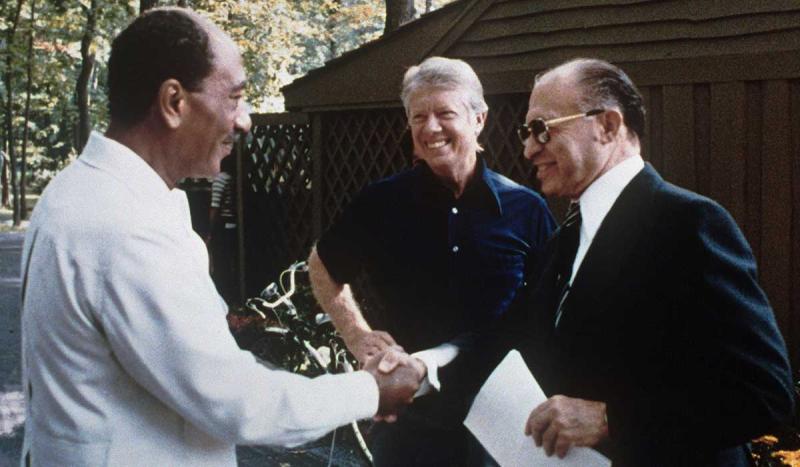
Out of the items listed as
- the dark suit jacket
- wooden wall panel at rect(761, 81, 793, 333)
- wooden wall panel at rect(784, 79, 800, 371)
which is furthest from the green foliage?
the dark suit jacket

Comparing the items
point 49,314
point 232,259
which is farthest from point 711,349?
point 232,259

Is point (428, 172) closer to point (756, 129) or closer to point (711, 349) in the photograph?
point (711, 349)

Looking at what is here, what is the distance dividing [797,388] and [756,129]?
1971 mm

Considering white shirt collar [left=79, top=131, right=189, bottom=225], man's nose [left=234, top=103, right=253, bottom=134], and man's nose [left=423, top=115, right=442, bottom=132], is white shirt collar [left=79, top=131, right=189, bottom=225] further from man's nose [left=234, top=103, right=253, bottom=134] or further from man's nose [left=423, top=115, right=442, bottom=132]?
man's nose [left=423, top=115, right=442, bottom=132]

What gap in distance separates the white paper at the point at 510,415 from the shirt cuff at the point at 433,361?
337mm

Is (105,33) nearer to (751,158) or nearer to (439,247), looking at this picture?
(751,158)

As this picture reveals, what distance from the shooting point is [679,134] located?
718 cm

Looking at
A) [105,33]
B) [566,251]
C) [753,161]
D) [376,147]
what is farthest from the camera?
[105,33]

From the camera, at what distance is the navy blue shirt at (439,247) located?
3.24 m

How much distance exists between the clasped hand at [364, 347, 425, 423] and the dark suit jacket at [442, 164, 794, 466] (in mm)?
437

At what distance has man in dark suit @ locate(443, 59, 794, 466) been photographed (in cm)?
210

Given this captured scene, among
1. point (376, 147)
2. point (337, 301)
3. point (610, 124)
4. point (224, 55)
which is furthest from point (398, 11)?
point (224, 55)

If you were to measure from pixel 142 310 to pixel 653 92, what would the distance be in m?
6.22

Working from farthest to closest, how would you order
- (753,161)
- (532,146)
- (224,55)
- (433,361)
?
1. (753,161)
2. (433,361)
3. (532,146)
4. (224,55)
